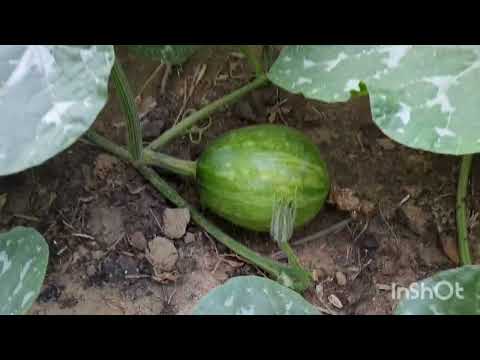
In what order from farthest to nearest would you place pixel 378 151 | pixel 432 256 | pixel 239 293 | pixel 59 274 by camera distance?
pixel 378 151 → pixel 432 256 → pixel 59 274 → pixel 239 293

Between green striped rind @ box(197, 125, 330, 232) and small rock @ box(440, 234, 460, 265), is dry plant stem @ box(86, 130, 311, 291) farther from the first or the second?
small rock @ box(440, 234, 460, 265)

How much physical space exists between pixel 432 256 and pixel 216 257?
0.50m

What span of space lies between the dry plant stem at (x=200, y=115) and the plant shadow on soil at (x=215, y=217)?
Answer: 9 cm

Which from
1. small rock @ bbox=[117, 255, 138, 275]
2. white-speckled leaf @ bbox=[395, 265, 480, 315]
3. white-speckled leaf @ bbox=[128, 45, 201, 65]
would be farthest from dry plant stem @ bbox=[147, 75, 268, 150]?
white-speckled leaf @ bbox=[395, 265, 480, 315]

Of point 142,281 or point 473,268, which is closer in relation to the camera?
point 473,268

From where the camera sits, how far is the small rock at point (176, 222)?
4.89ft

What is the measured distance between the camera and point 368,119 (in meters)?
1.66

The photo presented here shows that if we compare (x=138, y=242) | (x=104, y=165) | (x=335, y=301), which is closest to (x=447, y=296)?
(x=335, y=301)

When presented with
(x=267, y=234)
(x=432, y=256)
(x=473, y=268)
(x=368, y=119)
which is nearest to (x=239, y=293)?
(x=473, y=268)

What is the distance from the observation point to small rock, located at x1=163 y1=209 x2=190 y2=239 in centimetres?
149

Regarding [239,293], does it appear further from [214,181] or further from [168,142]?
[168,142]

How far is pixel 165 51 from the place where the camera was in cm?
146

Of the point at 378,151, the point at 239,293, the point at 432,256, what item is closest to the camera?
the point at 239,293

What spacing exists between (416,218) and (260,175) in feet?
1.35
